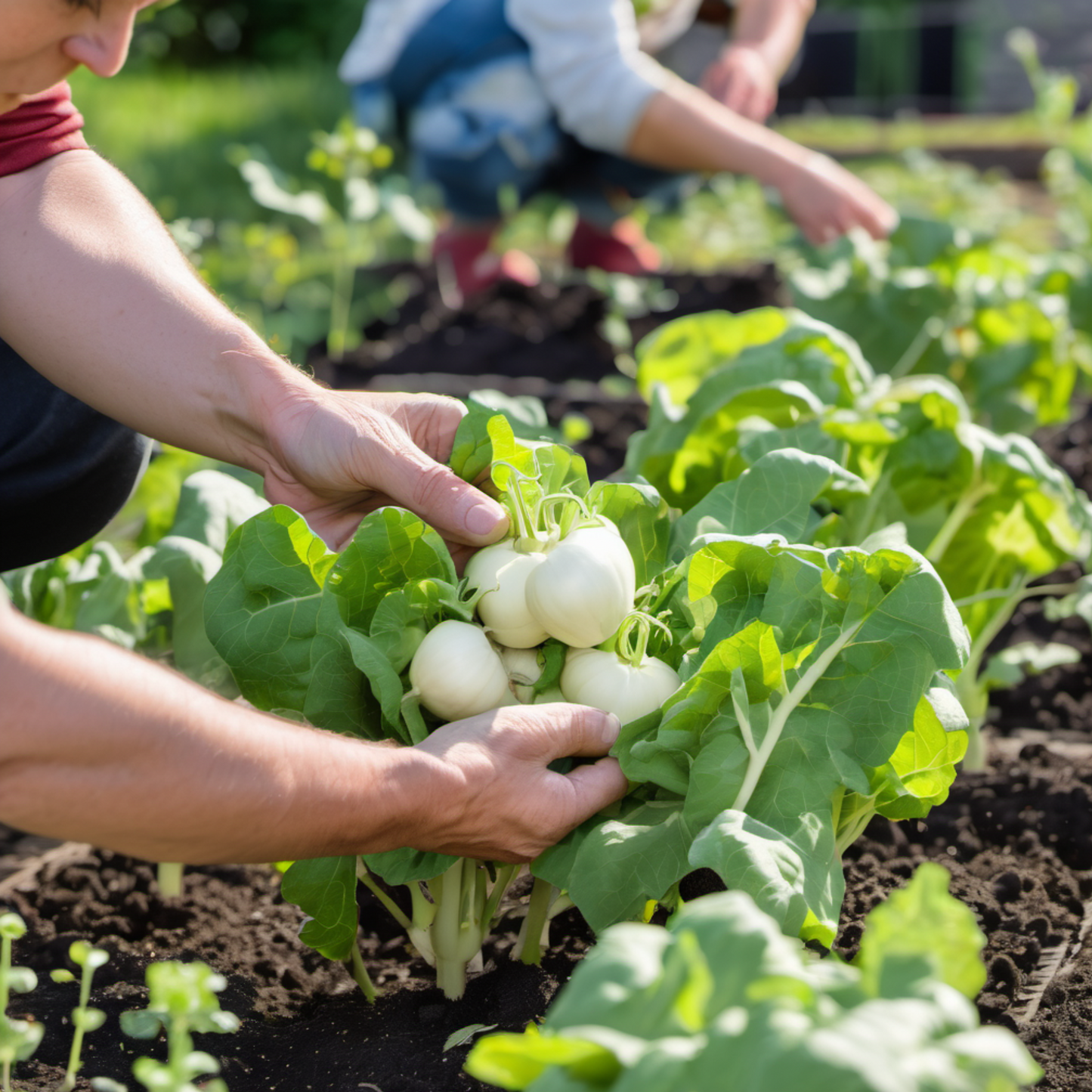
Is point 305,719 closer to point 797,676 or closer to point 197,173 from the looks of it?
point 797,676

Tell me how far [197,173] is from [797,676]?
5.90 meters

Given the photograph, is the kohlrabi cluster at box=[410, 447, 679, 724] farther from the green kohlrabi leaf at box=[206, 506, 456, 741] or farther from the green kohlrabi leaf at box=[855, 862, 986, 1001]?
the green kohlrabi leaf at box=[855, 862, 986, 1001]

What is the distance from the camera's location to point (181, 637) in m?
1.73

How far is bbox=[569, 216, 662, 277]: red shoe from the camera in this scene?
15.8 feet

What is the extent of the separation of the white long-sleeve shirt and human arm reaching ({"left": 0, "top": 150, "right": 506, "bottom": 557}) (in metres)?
2.05

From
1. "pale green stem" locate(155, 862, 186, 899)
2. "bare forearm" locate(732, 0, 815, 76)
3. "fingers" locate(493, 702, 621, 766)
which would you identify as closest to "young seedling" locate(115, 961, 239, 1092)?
"fingers" locate(493, 702, 621, 766)

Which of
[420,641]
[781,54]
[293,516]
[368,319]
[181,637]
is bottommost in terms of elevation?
[368,319]

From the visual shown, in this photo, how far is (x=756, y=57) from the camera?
399 cm

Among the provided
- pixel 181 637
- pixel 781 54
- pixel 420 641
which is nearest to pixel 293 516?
pixel 420 641

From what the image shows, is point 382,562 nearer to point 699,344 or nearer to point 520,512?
point 520,512

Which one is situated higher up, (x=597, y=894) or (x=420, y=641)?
(x=420, y=641)

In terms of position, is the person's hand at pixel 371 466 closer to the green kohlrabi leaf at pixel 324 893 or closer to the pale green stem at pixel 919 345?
the green kohlrabi leaf at pixel 324 893

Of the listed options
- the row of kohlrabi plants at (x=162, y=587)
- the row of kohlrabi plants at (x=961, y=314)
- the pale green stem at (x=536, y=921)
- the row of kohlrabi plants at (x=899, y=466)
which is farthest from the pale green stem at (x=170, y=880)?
the row of kohlrabi plants at (x=961, y=314)

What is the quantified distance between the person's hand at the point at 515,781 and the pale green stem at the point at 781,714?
153 mm
